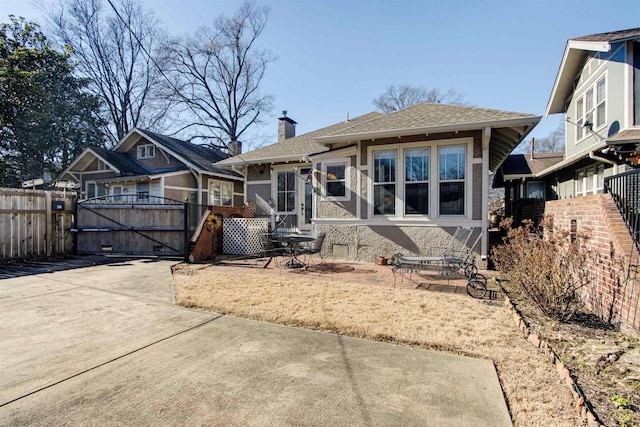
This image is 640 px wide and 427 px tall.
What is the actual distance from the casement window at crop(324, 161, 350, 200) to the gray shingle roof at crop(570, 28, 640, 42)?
360 inches

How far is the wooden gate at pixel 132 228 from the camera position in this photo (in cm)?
1041

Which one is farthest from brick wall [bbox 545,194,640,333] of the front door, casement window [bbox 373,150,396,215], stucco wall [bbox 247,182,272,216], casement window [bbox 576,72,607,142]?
stucco wall [bbox 247,182,272,216]

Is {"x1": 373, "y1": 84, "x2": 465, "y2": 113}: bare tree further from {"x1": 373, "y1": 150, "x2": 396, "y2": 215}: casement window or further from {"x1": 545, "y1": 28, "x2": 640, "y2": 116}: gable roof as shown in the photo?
{"x1": 373, "y1": 150, "x2": 396, "y2": 215}: casement window

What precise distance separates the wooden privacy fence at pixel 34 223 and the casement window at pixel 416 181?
11.2 metres

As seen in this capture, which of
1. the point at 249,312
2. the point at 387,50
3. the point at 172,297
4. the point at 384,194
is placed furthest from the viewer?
the point at 387,50

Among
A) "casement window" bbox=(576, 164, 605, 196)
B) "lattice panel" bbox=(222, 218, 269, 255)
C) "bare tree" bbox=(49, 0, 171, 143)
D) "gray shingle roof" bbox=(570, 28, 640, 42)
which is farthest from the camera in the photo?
"bare tree" bbox=(49, 0, 171, 143)

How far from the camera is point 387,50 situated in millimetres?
14797

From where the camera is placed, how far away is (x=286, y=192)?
12930 mm

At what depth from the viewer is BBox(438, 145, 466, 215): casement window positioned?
26.9 ft

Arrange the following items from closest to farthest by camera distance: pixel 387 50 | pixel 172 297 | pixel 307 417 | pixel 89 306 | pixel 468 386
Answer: pixel 307 417 → pixel 468 386 → pixel 89 306 → pixel 172 297 → pixel 387 50

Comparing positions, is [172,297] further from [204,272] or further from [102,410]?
[102,410]

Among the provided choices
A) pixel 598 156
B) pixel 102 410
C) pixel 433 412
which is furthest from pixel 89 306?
pixel 598 156

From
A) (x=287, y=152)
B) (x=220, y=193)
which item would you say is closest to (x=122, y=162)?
(x=220, y=193)

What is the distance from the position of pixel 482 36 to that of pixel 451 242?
8758 millimetres
